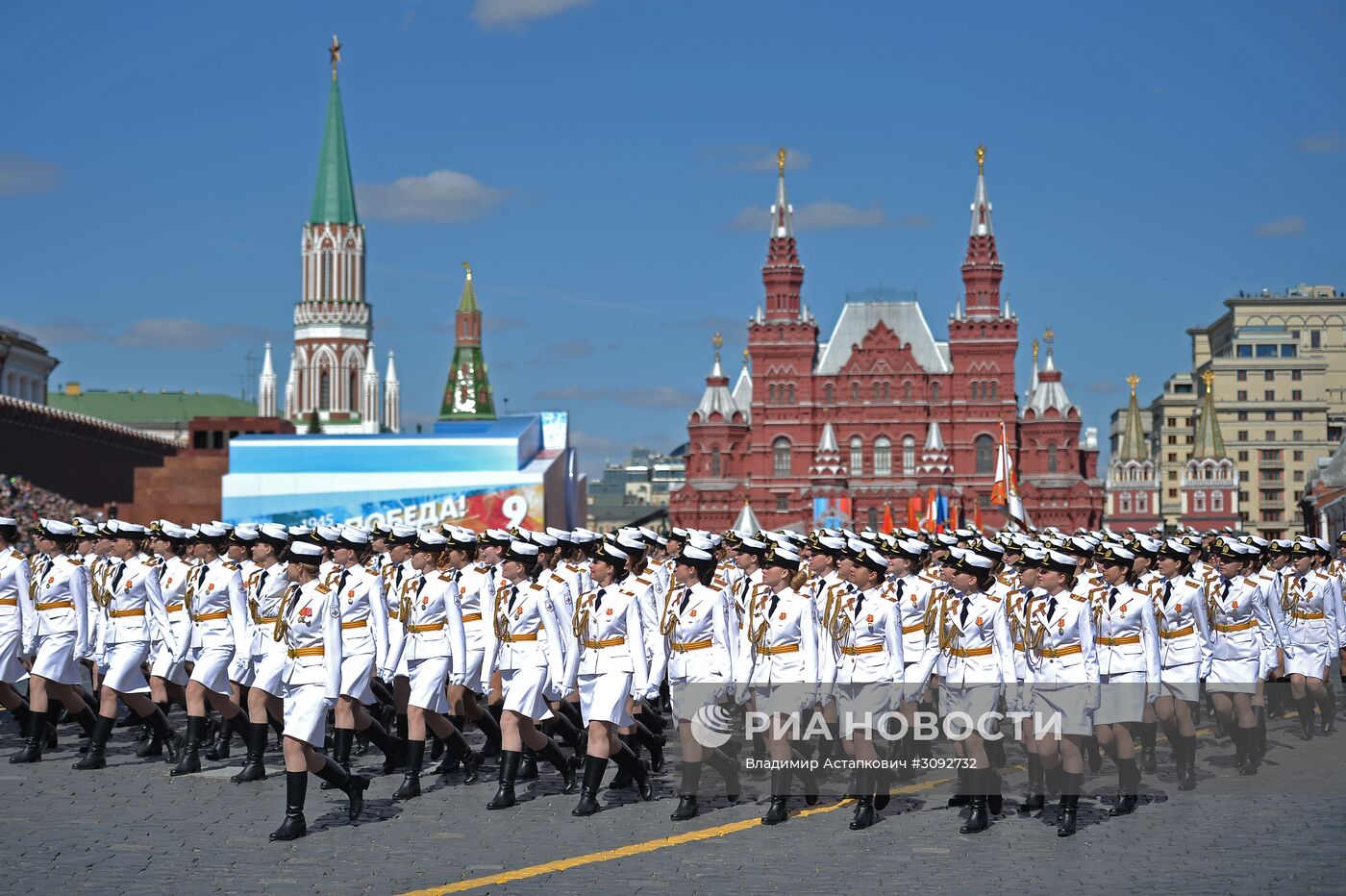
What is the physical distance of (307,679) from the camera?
33.5ft

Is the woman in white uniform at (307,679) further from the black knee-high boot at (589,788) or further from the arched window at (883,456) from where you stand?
the arched window at (883,456)

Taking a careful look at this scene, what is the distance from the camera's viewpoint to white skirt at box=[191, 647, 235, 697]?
12.2 metres

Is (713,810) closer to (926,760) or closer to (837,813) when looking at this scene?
(837,813)

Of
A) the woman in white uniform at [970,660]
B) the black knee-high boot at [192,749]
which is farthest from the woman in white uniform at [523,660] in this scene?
the woman in white uniform at [970,660]

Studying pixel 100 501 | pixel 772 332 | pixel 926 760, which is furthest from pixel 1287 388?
pixel 926 760

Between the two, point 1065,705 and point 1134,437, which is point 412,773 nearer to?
point 1065,705

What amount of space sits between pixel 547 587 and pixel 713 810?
6.07 feet

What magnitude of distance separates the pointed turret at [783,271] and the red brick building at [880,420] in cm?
8

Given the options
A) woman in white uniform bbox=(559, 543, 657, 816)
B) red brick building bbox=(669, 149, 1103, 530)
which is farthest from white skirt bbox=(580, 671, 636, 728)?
red brick building bbox=(669, 149, 1103, 530)

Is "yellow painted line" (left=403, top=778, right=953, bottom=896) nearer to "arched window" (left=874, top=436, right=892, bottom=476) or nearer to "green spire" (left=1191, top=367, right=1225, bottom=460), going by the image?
"arched window" (left=874, top=436, right=892, bottom=476)

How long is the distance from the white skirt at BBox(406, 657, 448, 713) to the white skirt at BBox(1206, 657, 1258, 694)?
6.09m

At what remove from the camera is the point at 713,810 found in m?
11.0

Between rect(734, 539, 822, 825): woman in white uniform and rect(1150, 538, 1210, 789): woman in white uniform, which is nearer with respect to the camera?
rect(734, 539, 822, 825): woman in white uniform

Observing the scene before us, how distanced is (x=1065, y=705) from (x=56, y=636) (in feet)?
24.9
